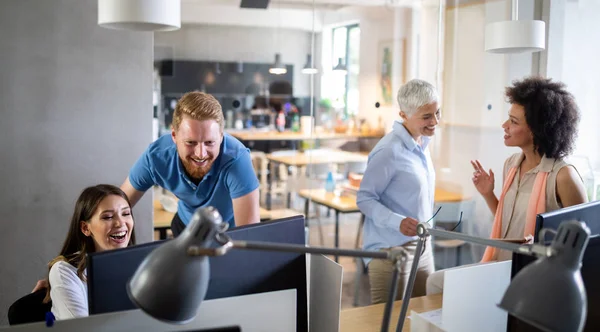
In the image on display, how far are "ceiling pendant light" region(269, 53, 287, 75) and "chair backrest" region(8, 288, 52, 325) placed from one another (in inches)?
145

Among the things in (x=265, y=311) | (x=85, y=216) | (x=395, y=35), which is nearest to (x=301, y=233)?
(x=265, y=311)

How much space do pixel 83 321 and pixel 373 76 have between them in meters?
4.44

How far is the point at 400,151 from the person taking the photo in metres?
2.75

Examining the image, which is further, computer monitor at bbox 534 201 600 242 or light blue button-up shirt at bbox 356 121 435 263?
light blue button-up shirt at bbox 356 121 435 263

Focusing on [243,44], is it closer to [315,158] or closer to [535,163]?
[315,158]

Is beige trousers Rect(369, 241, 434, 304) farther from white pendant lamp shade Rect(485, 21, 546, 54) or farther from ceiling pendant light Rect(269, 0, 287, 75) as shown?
ceiling pendant light Rect(269, 0, 287, 75)

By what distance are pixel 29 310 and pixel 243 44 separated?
3.95 metres

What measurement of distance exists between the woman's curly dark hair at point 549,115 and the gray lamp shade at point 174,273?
1924 mm

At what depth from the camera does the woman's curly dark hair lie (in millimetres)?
2477

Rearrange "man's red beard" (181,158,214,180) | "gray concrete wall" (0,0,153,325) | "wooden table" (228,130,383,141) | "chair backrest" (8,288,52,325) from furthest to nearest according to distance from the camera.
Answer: "wooden table" (228,130,383,141) → "gray concrete wall" (0,0,153,325) → "man's red beard" (181,158,214,180) → "chair backrest" (8,288,52,325)

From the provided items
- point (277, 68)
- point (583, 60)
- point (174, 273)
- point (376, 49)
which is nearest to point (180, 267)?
point (174, 273)

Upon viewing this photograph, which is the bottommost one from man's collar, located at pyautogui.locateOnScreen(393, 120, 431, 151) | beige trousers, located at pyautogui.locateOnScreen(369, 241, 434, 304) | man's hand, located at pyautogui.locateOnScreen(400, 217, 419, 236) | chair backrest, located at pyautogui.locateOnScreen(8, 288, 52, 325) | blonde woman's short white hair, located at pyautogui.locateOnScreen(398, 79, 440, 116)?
beige trousers, located at pyautogui.locateOnScreen(369, 241, 434, 304)

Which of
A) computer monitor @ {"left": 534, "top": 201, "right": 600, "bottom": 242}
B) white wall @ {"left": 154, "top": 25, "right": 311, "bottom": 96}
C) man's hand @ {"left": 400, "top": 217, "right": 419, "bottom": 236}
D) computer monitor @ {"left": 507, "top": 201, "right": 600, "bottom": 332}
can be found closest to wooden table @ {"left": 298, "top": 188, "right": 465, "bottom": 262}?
white wall @ {"left": 154, "top": 25, "right": 311, "bottom": 96}

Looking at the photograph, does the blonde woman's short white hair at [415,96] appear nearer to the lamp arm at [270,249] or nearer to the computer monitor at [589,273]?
the computer monitor at [589,273]
